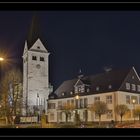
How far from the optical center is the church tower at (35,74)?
5992 millimetres

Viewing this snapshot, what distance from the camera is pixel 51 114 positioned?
606cm

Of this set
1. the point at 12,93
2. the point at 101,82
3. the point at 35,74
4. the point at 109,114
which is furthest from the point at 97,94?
the point at 12,93

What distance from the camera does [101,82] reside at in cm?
657

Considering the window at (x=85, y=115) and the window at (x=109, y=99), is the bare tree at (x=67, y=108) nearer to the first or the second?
the window at (x=85, y=115)

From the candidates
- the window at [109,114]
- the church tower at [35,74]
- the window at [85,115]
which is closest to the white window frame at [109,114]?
the window at [109,114]

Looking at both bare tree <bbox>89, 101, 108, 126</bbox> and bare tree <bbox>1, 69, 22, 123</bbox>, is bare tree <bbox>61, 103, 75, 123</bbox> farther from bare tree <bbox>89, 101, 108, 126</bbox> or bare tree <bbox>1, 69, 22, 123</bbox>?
bare tree <bbox>1, 69, 22, 123</bbox>

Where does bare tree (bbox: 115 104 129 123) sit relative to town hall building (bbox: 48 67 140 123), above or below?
below

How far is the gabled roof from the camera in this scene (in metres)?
6.20

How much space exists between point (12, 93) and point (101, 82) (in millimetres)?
2008

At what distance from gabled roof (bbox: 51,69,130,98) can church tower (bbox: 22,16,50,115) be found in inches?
15.4

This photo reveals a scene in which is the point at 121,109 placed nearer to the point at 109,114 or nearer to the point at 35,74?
the point at 109,114

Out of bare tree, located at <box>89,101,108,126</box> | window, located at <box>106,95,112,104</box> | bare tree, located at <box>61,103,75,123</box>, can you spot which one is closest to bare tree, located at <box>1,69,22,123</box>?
bare tree, located at <box>61,103,75,123</box>
